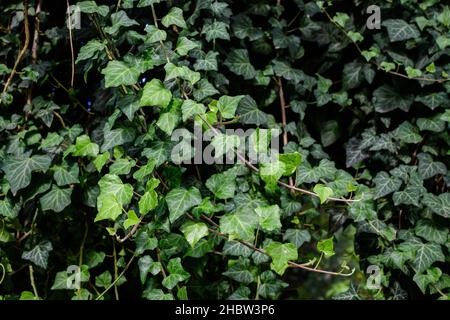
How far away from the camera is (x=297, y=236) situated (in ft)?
4.85

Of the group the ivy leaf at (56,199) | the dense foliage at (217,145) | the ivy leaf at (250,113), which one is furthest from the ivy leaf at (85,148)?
the ivy leaf at (250,113)

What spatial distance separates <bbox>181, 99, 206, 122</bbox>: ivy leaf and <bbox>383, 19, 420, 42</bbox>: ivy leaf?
2.28ft

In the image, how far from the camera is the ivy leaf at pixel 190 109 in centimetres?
126

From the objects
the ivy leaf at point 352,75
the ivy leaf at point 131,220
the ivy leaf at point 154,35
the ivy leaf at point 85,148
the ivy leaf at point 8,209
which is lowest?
the ivy leaf at point 8,209

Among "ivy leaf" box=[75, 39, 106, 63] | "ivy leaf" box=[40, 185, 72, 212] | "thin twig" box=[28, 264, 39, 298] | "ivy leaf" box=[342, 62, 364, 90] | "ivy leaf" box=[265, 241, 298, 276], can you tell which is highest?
"ivy leaf" box=[75, 39, 106, 63]

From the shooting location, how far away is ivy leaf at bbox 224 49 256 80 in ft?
5.16

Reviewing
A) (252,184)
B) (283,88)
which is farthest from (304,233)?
(283,88)

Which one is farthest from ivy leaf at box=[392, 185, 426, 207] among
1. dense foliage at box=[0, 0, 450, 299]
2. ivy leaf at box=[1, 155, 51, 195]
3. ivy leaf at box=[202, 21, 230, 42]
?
ivy leaf at box=[1, 155, 51, 195]

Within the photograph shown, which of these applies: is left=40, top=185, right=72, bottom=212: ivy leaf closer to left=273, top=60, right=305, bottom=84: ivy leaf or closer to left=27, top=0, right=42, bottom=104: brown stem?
left=27, top=0, right=42, bottom=104: brown stem

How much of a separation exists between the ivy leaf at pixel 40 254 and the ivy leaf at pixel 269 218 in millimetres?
628

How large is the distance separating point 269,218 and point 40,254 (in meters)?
0.68

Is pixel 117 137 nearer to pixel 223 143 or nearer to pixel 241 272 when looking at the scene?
pixel 223 143

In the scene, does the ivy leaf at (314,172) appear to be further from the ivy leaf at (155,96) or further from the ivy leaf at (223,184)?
the ivy leaf at (155,96)
